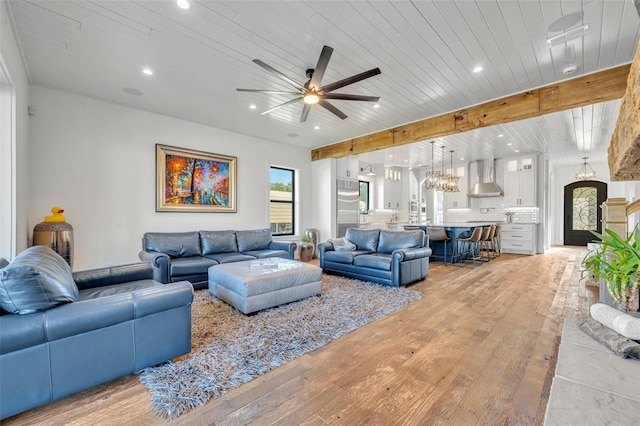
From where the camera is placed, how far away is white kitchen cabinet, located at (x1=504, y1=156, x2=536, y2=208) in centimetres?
768

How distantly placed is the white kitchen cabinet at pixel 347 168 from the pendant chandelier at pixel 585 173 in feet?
23.2

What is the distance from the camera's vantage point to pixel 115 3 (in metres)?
2.31

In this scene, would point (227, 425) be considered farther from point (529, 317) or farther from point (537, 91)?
point (537, 91)

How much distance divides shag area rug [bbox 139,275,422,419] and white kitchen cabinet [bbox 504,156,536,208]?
20.2 ft

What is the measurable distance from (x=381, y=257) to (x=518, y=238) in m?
5.86

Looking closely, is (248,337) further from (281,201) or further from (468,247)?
(468,247)

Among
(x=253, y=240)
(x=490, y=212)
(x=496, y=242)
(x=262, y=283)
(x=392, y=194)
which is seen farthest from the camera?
(x=392, y=194)

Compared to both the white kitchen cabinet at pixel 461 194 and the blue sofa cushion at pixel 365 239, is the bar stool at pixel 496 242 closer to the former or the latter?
the white kitchen cabinet at pixel 461 194

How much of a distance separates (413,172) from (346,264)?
6.86 m

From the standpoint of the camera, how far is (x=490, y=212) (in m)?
8.65

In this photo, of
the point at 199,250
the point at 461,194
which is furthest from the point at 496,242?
the point at 199,250

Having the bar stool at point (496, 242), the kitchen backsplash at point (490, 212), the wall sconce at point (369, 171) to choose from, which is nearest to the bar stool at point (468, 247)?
the bar stool at point (496, 242)

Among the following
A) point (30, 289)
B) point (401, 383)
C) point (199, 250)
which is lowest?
point (401, 383)

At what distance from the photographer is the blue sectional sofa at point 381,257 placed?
13.6 feet
